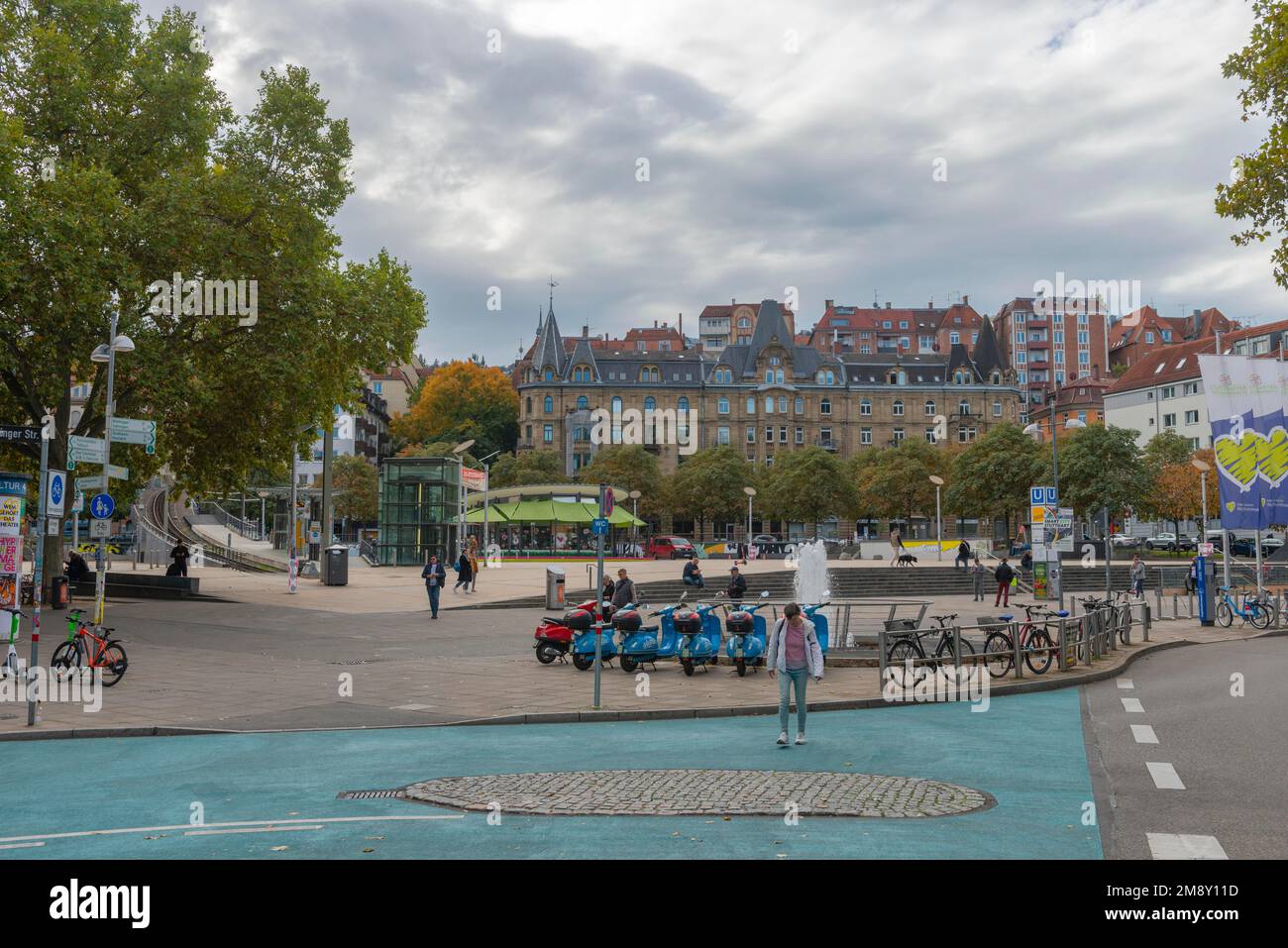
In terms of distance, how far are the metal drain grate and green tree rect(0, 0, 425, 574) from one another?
20.8 meters

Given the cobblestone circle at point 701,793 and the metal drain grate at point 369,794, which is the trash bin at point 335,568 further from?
the metal drain grate at point 369,794

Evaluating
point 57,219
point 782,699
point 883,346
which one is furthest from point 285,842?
point 883,346

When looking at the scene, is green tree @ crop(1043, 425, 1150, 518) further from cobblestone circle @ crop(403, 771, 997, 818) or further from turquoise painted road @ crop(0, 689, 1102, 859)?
cobblestone circle @ crop(403, 771, 997, 818)

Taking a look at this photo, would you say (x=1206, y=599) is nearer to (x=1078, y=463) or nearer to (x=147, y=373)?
(x=147, y=373)

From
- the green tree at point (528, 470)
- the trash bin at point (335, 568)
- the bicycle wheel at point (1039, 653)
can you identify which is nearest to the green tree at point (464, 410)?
the green tree at point (528, 470)

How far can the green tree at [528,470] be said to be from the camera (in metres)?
103

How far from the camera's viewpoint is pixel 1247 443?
1062 inches

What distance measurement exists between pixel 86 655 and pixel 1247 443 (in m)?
24.9

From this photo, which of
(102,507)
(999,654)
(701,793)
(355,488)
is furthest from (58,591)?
(355,488)

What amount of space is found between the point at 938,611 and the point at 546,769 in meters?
25.3

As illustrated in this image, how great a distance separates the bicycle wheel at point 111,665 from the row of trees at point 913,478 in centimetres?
6346

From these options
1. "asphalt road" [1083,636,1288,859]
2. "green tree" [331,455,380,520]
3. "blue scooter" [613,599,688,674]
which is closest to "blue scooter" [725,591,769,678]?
"blue scooter" [613,599,688,674]

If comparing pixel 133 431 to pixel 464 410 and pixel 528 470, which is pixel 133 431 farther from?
pixel 464 410

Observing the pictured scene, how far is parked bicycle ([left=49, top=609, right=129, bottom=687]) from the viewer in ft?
55.1
